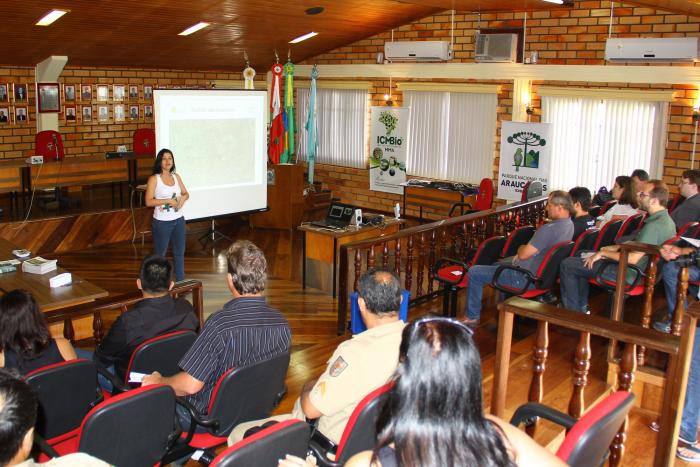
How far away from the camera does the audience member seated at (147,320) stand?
3637 mm

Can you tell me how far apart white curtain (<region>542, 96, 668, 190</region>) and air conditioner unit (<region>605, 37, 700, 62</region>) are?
694 mm

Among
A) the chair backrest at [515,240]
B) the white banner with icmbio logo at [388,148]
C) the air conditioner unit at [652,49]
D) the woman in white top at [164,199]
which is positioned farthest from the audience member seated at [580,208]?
the white banner with icmbio logo at [388,148]

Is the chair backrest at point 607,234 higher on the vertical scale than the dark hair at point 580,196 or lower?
lower

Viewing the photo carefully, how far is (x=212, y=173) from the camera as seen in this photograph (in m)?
8.73

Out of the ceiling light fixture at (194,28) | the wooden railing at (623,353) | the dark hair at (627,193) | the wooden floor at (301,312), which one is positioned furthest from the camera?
the ceiling light fixture at (194,28)

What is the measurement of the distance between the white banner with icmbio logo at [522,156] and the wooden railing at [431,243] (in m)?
2.49

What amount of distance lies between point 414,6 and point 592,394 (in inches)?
327

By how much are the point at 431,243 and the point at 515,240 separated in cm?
75

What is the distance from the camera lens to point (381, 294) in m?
2.84

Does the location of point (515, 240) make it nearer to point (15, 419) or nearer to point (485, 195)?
point (485, 195)

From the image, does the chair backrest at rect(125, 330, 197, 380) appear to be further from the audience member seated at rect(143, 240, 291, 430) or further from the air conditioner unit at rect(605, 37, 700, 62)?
the air conditioner unit at rect(605, 37, 700, 62)

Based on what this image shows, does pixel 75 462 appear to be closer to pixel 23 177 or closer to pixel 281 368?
pixel 281 368

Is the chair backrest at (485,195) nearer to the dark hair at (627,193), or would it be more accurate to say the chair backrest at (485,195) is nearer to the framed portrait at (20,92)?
the dark hair at (627,193)

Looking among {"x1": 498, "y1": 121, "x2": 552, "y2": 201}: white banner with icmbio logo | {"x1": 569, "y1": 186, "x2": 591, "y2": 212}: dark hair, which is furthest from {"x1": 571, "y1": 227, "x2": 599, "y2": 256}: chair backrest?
{"x1": 498, "y1": 121, "x2": 552, "y2": 201}: white banner with icmbio logo
